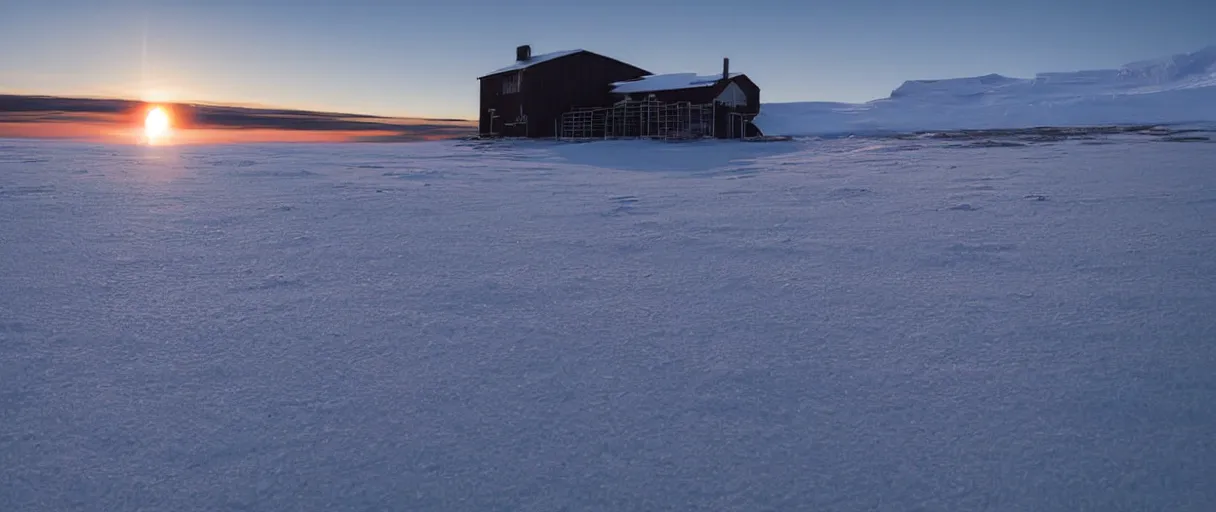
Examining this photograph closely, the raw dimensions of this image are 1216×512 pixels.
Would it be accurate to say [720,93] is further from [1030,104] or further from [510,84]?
[1030,104]

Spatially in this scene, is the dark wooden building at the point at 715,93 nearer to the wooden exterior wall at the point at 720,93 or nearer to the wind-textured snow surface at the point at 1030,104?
the wooden exterior wall at the point at 720,93

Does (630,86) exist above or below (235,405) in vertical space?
above

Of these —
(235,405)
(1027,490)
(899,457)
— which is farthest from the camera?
(235,405)

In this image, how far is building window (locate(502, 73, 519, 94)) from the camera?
33.8 m

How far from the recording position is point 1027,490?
1565 mm

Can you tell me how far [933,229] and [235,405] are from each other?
4.66 metres

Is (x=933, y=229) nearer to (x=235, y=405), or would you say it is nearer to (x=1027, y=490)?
(x=1027, y=490)

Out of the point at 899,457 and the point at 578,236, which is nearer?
the point at 899,457

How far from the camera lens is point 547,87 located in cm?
3325

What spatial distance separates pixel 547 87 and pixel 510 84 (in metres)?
2.35

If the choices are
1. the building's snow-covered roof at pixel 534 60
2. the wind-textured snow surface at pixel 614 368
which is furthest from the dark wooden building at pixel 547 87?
the wind-textured snow surface at pixel 614 368

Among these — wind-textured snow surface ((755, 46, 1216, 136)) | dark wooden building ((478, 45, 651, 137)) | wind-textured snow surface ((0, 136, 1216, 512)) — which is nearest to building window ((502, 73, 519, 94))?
dark wooden building ((478, 45, 651, 137))

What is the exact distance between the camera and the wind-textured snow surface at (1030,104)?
153 feet

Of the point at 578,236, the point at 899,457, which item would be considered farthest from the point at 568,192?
the point at 899,457
